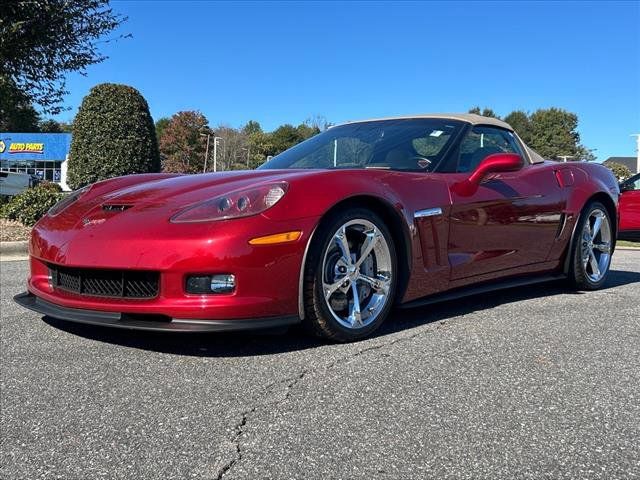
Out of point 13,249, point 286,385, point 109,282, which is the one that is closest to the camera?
point 286,385

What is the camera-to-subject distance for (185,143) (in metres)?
55.8

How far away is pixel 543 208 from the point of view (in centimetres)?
421

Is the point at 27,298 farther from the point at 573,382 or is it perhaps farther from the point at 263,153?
the point at 263,153

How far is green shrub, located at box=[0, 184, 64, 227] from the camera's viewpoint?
981cm

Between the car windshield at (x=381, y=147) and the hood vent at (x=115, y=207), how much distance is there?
1.24 meters

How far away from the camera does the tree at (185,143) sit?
183 ft

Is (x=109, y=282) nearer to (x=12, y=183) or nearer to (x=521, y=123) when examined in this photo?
(x=12, y=183)

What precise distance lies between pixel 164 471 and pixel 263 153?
203ft

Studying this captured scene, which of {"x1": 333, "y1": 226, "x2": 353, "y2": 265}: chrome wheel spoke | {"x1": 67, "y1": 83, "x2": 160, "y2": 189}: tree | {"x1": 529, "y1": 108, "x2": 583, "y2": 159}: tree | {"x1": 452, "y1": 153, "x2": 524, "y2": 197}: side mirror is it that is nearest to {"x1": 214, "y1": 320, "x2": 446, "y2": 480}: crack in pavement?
{"x1": 333, "y1": 226, "x2": 353, "y2": 265}: chrome wheel spoke

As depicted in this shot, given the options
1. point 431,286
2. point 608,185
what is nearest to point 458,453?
point 431,286

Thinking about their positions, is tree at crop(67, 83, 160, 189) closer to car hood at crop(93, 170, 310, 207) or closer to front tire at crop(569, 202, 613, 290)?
car hood at crop(93, 170, 310, 207)

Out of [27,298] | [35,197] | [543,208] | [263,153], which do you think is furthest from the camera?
[263,153]

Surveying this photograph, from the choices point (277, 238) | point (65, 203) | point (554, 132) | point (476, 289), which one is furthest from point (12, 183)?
point (554, 132)

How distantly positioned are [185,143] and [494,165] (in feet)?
179
